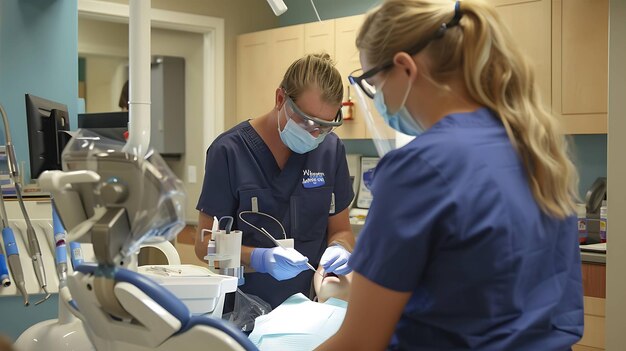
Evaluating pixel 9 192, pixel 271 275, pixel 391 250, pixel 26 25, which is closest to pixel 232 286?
pixel 271 275

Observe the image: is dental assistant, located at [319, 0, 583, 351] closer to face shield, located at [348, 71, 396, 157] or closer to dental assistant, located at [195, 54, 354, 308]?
face shield, located at [348, 71, 396, 157]

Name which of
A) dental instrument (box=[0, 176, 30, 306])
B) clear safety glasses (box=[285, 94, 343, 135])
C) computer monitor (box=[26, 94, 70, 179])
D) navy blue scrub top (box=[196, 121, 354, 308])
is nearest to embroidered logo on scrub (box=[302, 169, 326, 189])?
navy blue scrub top (box=[196, 121, 354, 308])

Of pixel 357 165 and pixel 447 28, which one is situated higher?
pixel 447 28

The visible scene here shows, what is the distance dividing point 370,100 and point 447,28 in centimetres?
28

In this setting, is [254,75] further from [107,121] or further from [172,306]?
[172,306]

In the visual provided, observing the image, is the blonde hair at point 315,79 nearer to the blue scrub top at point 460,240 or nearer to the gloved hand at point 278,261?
the gloved hand at point 278,261

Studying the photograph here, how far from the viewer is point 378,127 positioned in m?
1.42

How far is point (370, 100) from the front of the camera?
1.37 m

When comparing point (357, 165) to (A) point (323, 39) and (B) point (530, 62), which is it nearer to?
(A) point (323, 39)

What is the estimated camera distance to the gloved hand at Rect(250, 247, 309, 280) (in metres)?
1.93

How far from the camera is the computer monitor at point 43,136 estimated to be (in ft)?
6.89

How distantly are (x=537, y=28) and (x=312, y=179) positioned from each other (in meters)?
2.05

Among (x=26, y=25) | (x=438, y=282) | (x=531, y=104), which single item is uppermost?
(x=26, y=25)

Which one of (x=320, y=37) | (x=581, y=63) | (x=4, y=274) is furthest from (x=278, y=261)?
(x=320, y=37)
